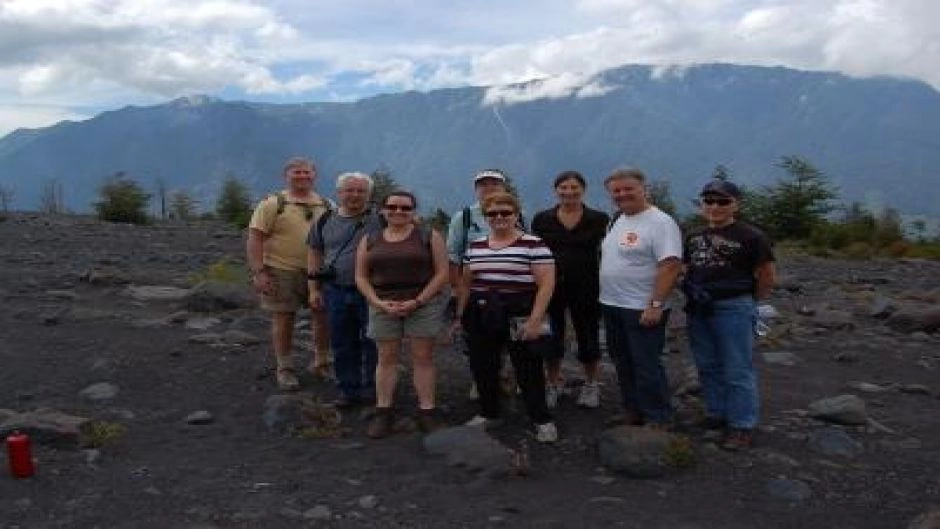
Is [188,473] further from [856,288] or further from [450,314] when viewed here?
[856,288]

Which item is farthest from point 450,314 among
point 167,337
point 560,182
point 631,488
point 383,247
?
point 167,337

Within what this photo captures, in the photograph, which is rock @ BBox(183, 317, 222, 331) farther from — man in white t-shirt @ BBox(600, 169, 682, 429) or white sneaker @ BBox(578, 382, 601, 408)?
man in white t-shirt @ BBox(600, 169, 682, 429)

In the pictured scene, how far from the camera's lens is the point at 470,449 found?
22.5 feet

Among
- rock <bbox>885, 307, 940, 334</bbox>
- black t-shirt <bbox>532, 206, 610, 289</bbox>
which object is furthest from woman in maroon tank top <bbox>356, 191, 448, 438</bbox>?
rock <bbox>885, 307, 940, 334</bbox>

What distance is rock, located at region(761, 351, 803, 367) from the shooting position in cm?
1054

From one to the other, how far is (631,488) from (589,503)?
0.43 metres

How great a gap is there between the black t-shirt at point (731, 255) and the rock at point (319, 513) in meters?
3.16

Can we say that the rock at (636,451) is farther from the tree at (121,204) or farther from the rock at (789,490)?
the tree at (121,204)

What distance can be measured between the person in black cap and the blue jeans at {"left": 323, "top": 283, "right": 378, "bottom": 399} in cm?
277

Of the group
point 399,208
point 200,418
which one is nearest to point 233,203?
point 200,418

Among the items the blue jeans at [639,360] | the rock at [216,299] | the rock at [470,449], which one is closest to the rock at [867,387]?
the blue jeans at [639,360]

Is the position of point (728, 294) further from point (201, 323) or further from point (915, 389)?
point (201, 323)

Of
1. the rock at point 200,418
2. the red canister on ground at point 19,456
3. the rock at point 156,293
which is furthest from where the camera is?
the rock at point 156,293

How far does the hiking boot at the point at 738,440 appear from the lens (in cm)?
712
